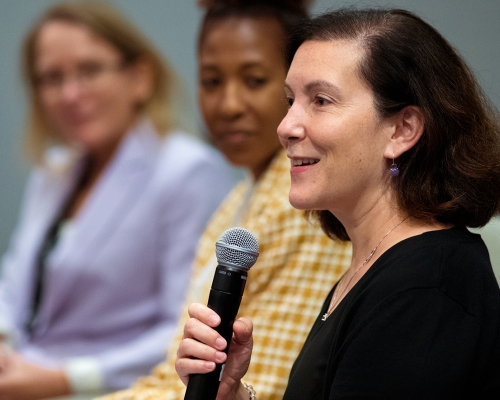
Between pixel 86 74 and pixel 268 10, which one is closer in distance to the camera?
pixel 268 10

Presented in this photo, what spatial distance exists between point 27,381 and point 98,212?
26.9 inches

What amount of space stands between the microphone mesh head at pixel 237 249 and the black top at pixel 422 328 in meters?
0.15

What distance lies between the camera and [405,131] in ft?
3.68

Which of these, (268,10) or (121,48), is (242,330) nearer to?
(268,10)

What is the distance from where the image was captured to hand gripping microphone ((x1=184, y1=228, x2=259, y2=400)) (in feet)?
3.23

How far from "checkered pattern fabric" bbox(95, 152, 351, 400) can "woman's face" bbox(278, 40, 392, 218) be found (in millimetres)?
305

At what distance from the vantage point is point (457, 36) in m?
2.17

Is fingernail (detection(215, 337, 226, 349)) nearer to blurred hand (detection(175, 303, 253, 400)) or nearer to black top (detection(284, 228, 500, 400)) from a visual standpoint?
blurred hand (detection(175, 303, 253, 400))

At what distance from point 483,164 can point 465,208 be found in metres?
0.07

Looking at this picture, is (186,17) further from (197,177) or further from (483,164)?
(483,164)

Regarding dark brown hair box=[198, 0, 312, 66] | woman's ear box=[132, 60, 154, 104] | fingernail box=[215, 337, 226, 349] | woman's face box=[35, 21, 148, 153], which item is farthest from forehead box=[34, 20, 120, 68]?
fingernail box=[215, 337, 226, 349]

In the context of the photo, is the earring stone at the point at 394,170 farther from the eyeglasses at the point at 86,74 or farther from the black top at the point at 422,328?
the eyeglasses at the point at 86,74

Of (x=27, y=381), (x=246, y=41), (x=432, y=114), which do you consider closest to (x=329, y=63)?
(x=432, y=114)

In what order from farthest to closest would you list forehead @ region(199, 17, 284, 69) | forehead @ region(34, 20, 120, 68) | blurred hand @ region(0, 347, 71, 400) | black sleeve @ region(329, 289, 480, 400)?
forehead @ region(34, 20, 120, 68) → blurred hand @ region(0, 347, 71, 400) → forehead @ region(199, 17, 284, 69) → black sleeve @ region(329, 289, 480, 400)
